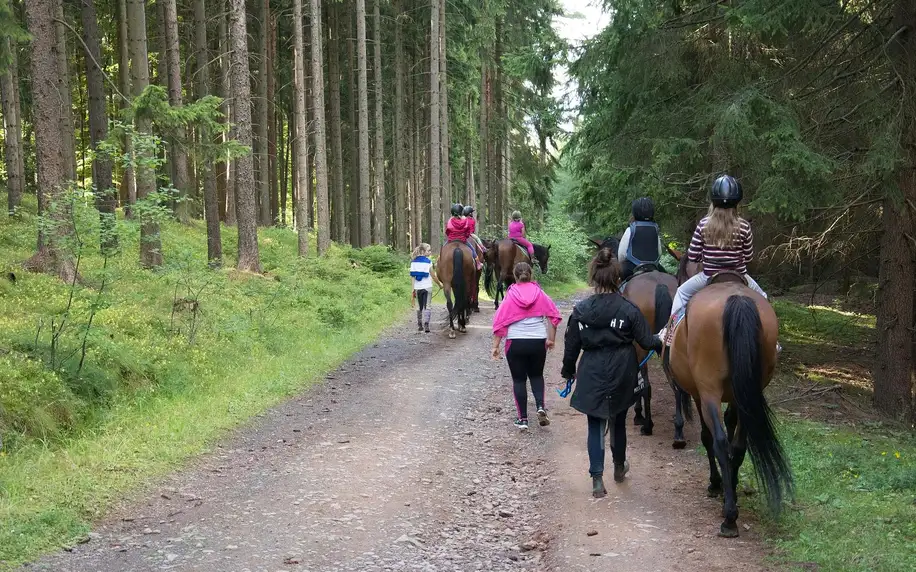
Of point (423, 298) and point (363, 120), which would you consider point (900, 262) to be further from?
point (363, 120)

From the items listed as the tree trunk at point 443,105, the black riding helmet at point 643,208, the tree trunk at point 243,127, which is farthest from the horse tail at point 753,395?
the tree trunk at point 443,105

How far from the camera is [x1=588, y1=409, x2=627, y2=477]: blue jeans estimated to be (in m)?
6.49

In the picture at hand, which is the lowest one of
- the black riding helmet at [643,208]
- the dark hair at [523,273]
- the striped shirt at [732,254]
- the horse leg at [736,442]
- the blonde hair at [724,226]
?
the horse leg at [736,442]

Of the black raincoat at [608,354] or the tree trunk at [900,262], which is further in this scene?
the tree trunk at [900,262]

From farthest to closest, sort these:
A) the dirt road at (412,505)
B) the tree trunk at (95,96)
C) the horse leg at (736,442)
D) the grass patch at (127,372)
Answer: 1. the tree trunk at (95,96)
2. the grass patch at (127,372)
3. the horse leg at (736,442)
4. the dirt road at (412,505)

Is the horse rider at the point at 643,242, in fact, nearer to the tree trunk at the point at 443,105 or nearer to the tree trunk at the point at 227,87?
the tree trunk at the point at 227,87

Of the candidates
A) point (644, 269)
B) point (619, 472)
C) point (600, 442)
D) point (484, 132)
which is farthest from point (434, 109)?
point (600, 442)

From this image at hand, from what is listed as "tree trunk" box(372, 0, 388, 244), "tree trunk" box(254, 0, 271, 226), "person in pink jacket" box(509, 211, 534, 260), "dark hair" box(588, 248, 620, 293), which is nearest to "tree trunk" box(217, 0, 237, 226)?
"tree trunk" box(254, 0, 271, 226)

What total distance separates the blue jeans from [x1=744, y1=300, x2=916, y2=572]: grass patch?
119cm

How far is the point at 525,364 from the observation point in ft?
28.4

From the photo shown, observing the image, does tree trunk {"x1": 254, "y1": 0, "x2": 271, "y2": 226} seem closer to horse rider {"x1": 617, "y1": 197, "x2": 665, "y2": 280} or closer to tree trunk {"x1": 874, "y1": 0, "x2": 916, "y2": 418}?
horse rider {"x1": 617, "y1": 197, "x2": 665, "y2": 280}

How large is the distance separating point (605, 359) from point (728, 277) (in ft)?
4.16

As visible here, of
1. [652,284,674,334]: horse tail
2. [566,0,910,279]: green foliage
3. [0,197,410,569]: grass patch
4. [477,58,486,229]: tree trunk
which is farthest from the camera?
[477,58,486,229]: tree trunk

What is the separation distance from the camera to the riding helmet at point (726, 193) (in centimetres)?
599
